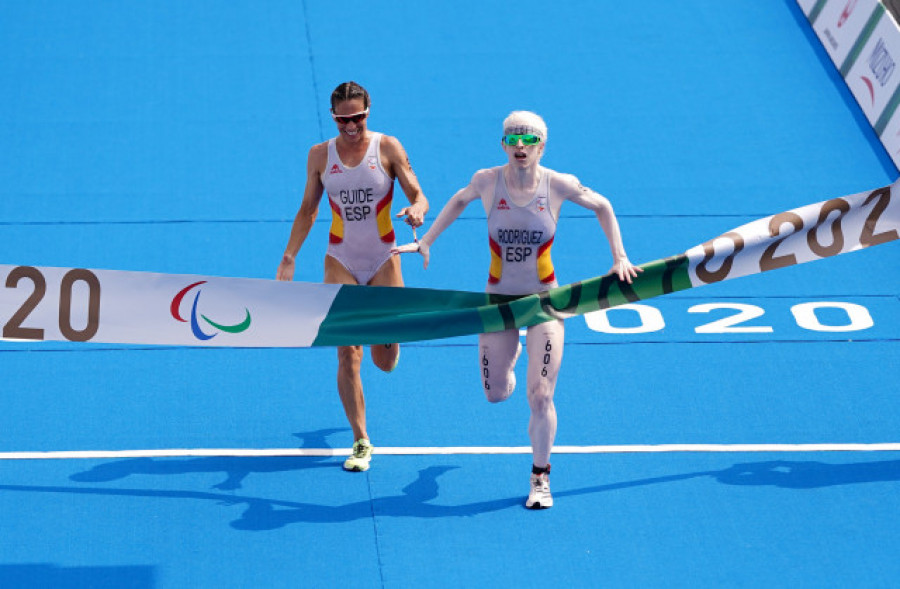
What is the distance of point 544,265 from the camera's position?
8.68m

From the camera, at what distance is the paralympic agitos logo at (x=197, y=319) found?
870cm

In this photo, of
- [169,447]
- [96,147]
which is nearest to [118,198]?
[96,147]

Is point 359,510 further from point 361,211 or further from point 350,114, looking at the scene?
point 350,114

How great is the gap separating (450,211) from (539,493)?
6.14ft

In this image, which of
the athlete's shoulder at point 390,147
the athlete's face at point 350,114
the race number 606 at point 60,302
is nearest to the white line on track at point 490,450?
the race number 606 at point 60,302


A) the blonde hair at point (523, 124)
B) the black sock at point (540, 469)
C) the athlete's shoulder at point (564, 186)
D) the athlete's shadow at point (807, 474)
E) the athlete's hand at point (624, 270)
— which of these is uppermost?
the blonde hair at point (523, 124)

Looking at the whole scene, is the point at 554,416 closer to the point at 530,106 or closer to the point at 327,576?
the point at 327,576

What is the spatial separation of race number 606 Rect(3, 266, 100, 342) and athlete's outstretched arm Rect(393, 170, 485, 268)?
75.8 inches

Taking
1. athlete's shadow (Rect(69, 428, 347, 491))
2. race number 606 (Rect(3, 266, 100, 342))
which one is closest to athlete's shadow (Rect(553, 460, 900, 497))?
athlete's shadow (Rect(69, 428, 347, 491))

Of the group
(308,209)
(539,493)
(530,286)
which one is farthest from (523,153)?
(539,493)

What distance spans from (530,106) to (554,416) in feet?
20.5

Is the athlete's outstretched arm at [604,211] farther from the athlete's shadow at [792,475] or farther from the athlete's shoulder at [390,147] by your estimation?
the athlete's shadow at [792,475]

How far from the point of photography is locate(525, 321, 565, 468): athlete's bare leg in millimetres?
8500

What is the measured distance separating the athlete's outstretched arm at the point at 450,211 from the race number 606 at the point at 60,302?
1924 mm
